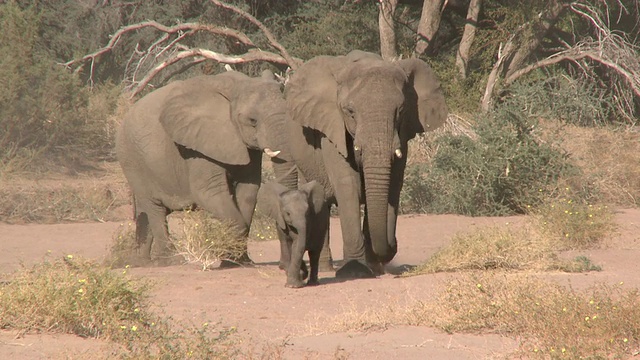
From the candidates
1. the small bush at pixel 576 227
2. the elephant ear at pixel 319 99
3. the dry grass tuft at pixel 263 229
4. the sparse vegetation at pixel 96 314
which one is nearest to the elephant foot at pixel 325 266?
the elephant ear at pixel 319 99

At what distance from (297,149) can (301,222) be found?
4.42ft

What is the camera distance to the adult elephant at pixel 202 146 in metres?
11.2

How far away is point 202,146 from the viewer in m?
11.5

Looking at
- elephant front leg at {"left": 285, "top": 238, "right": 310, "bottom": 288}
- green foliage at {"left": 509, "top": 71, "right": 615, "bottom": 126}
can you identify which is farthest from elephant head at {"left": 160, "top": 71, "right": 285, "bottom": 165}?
green foliage at {"left": 509, "top": 71, "right": 615, "bottom": 126}

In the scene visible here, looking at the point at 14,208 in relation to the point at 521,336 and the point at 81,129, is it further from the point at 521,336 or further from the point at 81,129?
the point at 521,336


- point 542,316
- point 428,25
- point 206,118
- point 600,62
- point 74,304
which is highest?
point 206,118

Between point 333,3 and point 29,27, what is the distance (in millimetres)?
6298

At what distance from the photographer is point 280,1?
24.3 metres

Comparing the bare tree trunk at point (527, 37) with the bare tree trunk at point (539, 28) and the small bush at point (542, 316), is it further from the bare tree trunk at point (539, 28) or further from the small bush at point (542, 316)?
the small bush at point (542, 316)

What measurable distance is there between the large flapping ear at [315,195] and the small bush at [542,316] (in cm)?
189

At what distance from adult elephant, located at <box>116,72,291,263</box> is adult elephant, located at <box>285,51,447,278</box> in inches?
29.3

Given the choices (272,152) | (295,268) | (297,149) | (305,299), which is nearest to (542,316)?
(305,299)

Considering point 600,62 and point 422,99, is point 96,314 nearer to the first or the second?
point 422,99

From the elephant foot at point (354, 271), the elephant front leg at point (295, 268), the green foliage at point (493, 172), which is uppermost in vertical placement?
the elephant front leg at point (295, 268)
